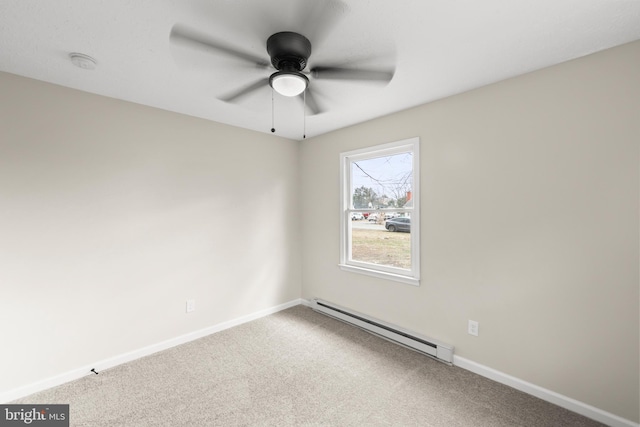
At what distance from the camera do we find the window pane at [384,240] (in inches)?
117

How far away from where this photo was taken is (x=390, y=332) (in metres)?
2.90

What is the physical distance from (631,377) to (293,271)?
3.23 metres

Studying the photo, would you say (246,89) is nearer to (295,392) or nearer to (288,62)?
(288,62)

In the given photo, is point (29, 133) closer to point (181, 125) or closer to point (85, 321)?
point (181, 125)

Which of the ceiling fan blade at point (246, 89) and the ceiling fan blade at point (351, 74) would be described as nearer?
the ceiling fan blade at point (351, 74)

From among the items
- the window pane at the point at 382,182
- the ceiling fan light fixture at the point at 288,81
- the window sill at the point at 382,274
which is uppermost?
the ceiling fan light fixture at the point at 288,81

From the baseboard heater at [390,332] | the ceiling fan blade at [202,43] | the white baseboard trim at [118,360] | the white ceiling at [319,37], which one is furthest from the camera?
the baseboard heater at [390,332]

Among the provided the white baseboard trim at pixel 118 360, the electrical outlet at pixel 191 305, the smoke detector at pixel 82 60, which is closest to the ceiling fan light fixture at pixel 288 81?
the smoke detector at pixel 82 60

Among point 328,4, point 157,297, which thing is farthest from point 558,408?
point 157,297

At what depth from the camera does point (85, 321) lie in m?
2.35

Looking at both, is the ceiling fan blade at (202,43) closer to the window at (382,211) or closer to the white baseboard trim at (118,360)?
the window at (382,211)

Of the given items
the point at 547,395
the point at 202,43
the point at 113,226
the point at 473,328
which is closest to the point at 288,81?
the point at 202,43

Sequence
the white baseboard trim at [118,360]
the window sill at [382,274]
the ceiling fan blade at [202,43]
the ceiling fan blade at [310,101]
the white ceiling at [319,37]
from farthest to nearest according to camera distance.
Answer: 1. the window sill at [382,274]
2. the white baseboard trim at [118,360]
3. the ceiling fan blade at [310,101]
4. the white ceiling at [319,37]
5. the ceiling fan blade at [202,43]

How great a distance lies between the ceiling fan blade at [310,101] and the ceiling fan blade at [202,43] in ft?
1.05
